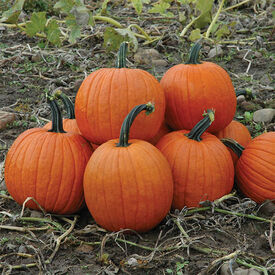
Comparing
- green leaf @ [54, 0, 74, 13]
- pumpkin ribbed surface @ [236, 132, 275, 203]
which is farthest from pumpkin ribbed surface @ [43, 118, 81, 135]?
green leaf @ [54, 0, 74, 13]

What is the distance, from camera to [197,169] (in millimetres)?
2828

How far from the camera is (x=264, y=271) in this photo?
227 centimetres

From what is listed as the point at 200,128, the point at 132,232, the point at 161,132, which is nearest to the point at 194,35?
the point at 161,132

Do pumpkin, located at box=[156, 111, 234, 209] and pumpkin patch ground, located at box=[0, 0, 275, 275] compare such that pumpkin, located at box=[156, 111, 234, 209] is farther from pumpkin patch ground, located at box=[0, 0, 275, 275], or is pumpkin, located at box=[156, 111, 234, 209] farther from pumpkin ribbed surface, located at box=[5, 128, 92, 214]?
pumpkin ribbed surface, located at box=[5, 128, 92, 214]

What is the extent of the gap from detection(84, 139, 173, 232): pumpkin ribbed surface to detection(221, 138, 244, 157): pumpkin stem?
563mm

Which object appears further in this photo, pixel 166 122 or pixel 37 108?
pixel 37 108

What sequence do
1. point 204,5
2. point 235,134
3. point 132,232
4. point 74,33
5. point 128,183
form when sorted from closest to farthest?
point 128,183 → point 132,232 → point 235,134 → point 74,33 → point 204,5

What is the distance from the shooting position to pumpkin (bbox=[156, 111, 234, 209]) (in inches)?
112

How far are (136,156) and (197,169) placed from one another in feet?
1.33

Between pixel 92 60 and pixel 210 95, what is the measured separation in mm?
2759

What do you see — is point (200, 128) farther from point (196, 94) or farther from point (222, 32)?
point (222, 32)

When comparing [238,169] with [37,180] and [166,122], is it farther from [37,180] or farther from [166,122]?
[37,180]

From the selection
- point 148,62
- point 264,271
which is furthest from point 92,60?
point 264,271

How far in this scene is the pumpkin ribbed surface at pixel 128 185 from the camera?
2.60 m
